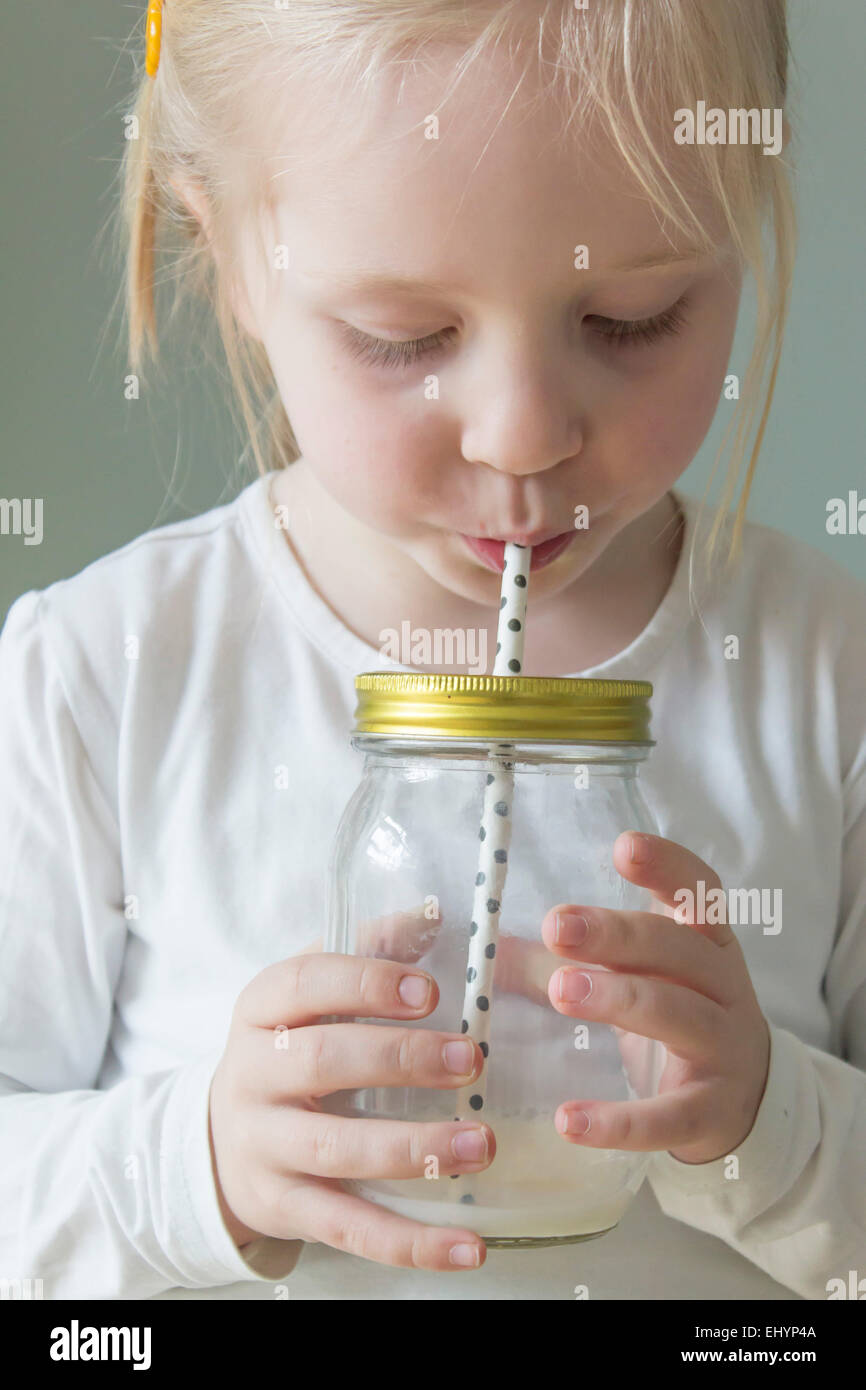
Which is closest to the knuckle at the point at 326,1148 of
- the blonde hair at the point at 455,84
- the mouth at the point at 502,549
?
the mouth at the point at 502,549

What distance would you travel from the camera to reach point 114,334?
742 mm

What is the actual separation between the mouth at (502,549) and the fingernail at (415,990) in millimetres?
175

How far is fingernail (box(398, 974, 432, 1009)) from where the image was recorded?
1.33ft


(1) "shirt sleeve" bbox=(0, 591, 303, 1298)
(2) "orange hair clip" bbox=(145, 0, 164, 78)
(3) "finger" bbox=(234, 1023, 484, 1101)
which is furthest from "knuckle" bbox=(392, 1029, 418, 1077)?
(2) "orange hair clip" bbox=(145, 0, 164, 78)

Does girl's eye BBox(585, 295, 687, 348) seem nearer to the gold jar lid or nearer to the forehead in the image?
the forehead

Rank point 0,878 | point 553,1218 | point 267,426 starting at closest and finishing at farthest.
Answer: point 553,1218, point 0,878, point 267,426

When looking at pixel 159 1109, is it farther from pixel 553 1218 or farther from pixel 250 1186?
pixel 553 1218

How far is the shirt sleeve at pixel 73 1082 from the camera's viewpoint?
52 centimetres

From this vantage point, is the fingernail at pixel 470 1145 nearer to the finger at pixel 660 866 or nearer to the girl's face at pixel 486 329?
the finger at pixel 660 866

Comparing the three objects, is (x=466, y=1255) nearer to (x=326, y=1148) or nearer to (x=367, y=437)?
(x=326, y=1148)

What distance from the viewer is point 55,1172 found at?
0.57m

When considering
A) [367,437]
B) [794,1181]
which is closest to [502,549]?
[367,437]
